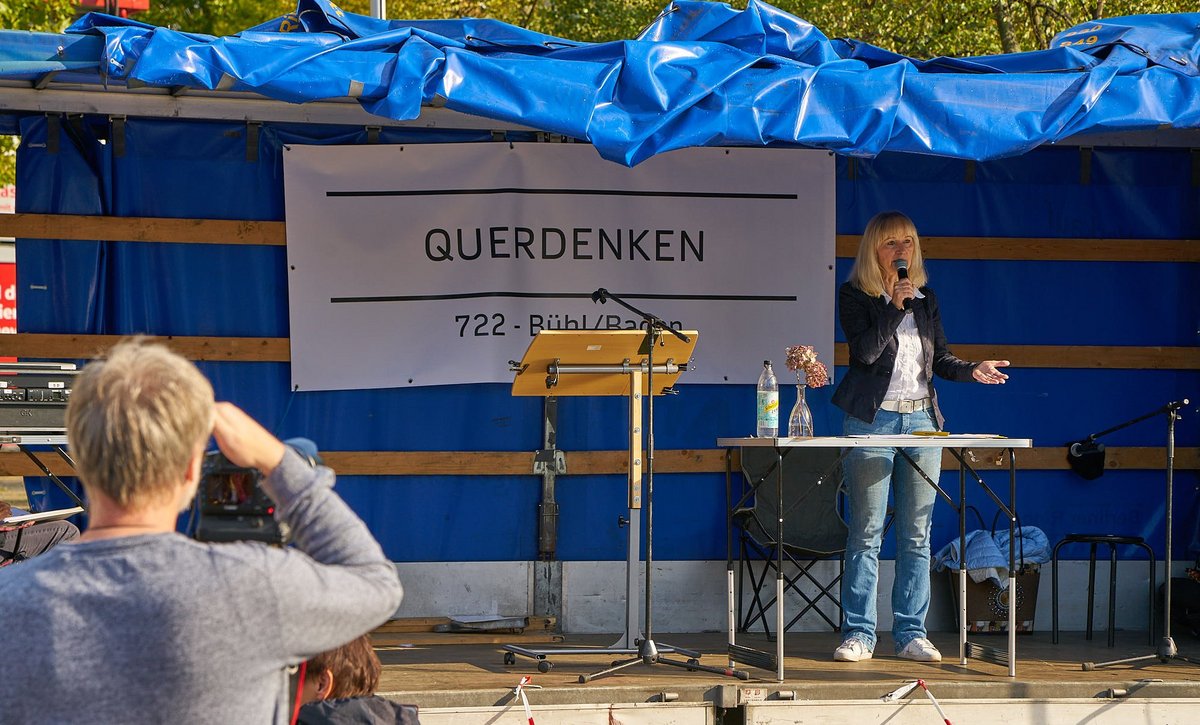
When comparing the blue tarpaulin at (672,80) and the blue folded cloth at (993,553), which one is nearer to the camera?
the blue tarpaulin at (672,80)

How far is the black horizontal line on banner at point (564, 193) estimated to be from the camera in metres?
5.94

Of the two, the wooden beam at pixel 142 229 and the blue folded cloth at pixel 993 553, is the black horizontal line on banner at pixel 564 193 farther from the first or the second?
the blue folded cloth at pixel 993 553

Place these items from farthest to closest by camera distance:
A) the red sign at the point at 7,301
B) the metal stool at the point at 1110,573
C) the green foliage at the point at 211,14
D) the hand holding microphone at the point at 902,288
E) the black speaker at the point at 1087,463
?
the green foliage at the point at 211,14 < the red sign at the point at 7,301 < the black speaker at the point at 1087,463 < the metal stool at the point at 1110,573 < the hand holding microphone at the point at 902,288

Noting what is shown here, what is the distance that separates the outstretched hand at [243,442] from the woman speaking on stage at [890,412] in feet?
11.7

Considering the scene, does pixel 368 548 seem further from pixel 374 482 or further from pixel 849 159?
pixel 849 159

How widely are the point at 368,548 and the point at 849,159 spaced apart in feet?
15.7

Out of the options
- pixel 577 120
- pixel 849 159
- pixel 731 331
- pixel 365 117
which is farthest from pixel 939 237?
pixel 365 117

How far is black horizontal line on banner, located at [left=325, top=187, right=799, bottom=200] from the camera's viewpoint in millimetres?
5938

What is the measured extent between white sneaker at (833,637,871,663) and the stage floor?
1.6 inches

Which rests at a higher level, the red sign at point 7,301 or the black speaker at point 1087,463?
the red sign at point 7,301

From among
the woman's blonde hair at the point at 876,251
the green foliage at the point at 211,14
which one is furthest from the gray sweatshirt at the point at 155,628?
the green foliage at the point at 211,14

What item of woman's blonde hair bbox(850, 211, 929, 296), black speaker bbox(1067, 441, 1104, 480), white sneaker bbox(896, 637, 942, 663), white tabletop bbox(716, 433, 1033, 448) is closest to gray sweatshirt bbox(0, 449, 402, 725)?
white tabletop bbox(716, 433, 1033, 448)

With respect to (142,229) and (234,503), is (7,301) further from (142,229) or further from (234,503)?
(234,503)

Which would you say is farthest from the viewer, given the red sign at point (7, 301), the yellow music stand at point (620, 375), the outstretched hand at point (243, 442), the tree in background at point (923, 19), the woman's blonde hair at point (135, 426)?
the tree in background at point (923, 19)
